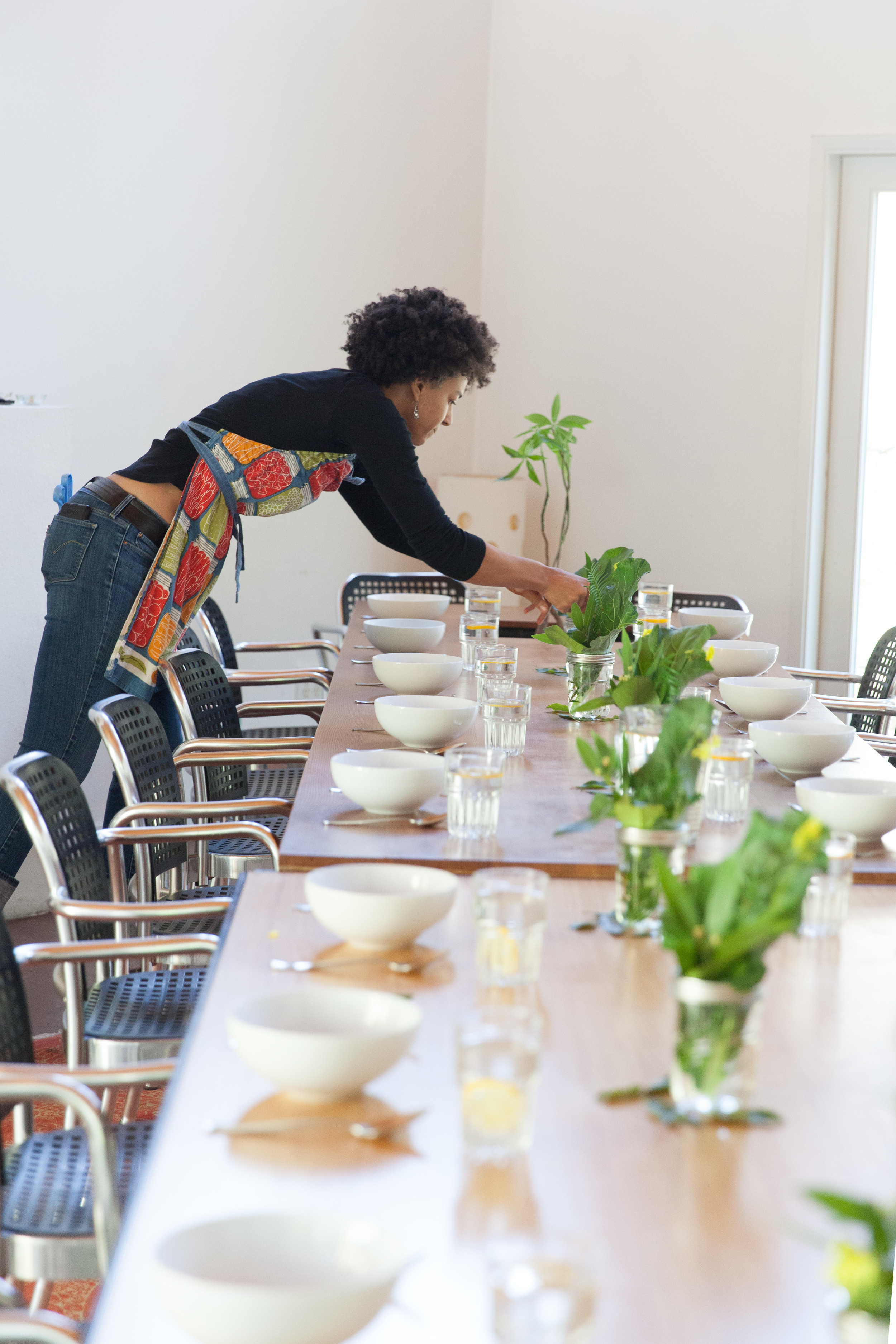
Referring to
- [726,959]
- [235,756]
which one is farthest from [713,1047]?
[235,756]

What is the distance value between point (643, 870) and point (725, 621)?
224cm

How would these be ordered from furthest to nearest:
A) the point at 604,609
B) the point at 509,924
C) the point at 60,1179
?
the point at 604,609
the point at 60,1179
the point at 509,924

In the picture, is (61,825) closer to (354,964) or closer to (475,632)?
(354,964)

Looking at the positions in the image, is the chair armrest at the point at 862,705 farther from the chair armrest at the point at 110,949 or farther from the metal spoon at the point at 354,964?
the metal spoon at the point at 354,964

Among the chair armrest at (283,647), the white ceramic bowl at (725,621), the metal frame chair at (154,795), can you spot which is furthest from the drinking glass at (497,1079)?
the chair armrest at (283,647)

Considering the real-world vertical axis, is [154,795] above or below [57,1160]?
above

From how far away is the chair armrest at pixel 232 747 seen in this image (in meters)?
2.72

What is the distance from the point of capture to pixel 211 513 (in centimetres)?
302

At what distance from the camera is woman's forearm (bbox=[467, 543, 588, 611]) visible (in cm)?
306

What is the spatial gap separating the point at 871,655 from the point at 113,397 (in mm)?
2518

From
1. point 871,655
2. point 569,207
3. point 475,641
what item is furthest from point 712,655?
point 569,207

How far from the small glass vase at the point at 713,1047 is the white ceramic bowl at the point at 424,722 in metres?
1.18

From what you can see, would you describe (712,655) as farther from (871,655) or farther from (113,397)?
(113,397)

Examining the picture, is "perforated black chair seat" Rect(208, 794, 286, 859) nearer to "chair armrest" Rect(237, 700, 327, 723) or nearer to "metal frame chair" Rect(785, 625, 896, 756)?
"chair armrest" Rect(237, 700, 327, 723)
